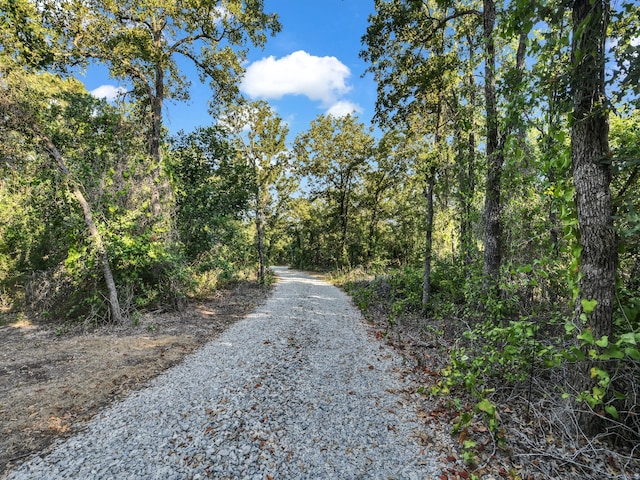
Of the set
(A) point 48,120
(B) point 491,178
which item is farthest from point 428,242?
(A) point 48,120

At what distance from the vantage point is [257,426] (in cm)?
326

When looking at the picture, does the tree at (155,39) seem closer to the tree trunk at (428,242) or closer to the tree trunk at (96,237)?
the tree trunk at (96,237)

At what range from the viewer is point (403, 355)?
5520 millimetres

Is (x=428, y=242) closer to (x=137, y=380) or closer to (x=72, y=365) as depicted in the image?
(x=137, y=380)

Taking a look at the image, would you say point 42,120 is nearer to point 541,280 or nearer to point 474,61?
point 474,61

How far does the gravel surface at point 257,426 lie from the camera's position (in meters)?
2.65

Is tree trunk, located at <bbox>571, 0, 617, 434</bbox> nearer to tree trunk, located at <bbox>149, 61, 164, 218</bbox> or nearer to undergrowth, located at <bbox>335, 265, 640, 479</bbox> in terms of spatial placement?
undergrowth, located at <bbox>335, 265, 640, 479</bbox>

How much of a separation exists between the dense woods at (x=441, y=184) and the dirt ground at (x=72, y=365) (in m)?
0.81

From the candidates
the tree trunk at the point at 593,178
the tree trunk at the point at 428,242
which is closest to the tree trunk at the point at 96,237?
the tree trunk at the point at 428,242

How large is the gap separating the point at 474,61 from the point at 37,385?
371 inches

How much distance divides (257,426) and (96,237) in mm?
6448

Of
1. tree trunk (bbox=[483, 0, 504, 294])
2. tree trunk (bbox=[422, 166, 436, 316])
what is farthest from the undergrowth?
tree trunk (bbox=[422, 166, 436, 316])

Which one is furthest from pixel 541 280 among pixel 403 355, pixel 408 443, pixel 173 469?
pixel 173 469

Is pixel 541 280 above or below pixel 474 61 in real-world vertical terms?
below
